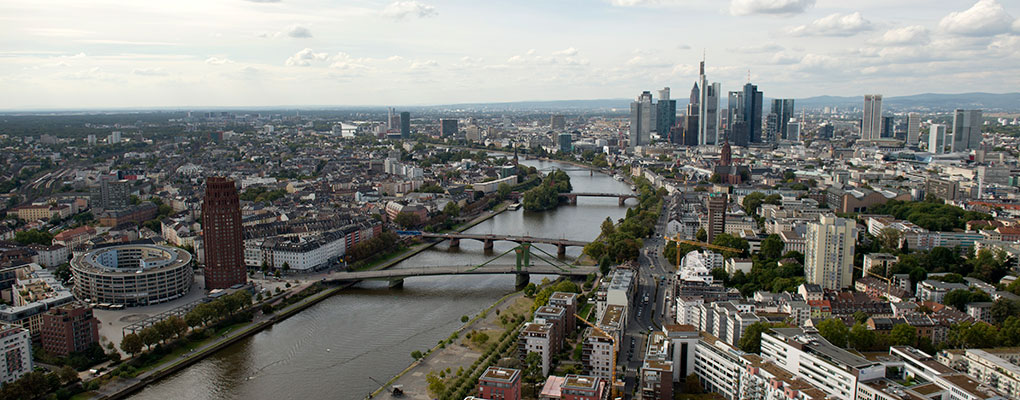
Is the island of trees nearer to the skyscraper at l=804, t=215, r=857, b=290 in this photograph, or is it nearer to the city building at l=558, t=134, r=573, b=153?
the skyscraper at l=804, t=215, r=857, b=290

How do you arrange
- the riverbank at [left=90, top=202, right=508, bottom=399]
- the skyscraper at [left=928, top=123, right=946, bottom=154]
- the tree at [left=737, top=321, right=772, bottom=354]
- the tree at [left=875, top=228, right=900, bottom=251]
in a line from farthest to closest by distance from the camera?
the skyscraper at [left=928, top=123, right=946, bottom=154] < the tree at [left=875, top=228, right=900, bottom=251] < the tree at [left=737, top=321, right=772, bottom=354] < the riverbank at [left=90, top=202, right=508, bottom=399]

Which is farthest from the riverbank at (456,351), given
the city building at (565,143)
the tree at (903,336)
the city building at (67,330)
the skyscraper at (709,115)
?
the skyscraper at (709,115)

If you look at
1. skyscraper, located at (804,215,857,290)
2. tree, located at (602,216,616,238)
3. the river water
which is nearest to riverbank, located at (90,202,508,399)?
the river water

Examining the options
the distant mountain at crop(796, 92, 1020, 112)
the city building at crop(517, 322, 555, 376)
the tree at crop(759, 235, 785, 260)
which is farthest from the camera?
the distant mountain at crop(796, 92, 1020, 112)

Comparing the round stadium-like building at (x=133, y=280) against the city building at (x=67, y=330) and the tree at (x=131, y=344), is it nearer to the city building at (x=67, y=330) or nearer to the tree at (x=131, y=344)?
the city building at (x=67, y=330)

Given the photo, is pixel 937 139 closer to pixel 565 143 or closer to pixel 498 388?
pixel 565 143

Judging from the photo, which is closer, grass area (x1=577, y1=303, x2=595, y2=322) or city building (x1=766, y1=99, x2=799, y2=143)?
grass area (x1=577, y1=303, x2=595, y2=322)

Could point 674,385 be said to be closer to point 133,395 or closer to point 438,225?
point 133,395
